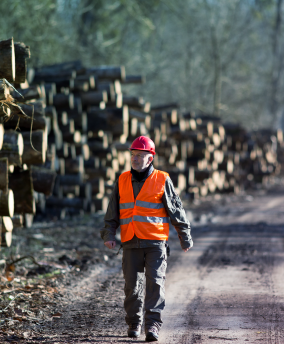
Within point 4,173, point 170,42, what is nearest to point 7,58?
point 4,173

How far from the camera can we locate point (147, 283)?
431 cm

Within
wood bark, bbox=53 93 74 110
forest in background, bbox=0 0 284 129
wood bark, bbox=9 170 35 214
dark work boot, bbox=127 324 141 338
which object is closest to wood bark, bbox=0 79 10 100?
wood bark, bbox=9 170 35 214

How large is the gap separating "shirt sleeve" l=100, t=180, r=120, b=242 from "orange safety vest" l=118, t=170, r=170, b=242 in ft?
0.36

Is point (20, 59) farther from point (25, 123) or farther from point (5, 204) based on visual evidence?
point (5, 204)

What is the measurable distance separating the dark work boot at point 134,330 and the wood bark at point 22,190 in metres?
2.83

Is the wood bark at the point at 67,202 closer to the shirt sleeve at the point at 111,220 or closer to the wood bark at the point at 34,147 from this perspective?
the wood bark at the point at 34,147

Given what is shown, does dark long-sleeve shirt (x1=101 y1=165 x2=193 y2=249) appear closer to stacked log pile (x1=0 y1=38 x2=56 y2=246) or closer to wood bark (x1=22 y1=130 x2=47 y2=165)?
stacked log pile (x1=0 y1=38 x2=56 y2=246)

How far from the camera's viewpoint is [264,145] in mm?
20047

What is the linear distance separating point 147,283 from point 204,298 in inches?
53.3

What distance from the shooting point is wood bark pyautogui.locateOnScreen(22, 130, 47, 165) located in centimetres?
640

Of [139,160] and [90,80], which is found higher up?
[90,80]

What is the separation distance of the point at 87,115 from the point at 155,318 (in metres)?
7.35

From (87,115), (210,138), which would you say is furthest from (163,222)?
(210,138)

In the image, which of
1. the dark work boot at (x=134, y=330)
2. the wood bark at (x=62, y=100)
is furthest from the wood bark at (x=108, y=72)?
the dark work boot at (x=134, y=330)
